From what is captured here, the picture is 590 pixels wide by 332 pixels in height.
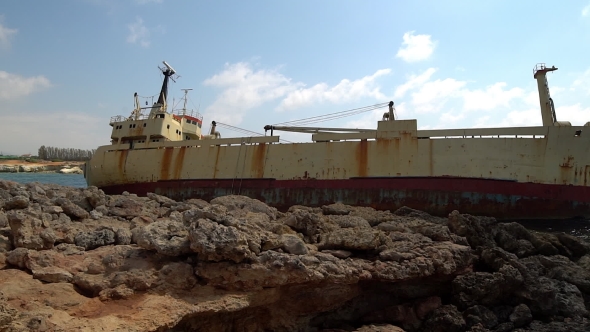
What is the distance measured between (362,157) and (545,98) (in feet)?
28.1

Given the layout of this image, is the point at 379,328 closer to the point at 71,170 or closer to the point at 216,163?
the point at 216,163

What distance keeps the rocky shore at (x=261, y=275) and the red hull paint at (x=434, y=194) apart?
6.74m

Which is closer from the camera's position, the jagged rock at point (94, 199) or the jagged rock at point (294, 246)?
the jagged rock at point (294, 246)

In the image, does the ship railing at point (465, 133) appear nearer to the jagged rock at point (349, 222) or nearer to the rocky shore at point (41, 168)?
the jagged rock at point (349, 222)

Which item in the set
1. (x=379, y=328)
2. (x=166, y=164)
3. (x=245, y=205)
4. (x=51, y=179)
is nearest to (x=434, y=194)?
(x=245, y=205)

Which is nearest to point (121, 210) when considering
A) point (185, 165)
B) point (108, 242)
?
point (108, 242)

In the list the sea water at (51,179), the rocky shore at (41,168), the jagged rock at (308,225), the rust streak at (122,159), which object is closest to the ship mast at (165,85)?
the rust streak at (122,159)

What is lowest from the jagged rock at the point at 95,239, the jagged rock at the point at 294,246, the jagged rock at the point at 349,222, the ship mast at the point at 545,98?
the jagged rock at the point at 95,239

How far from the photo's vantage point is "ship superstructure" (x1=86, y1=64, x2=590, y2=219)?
13508 millimetres

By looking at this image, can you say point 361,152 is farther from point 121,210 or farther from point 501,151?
point 121,210

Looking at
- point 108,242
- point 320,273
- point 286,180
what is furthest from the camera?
point 286,180

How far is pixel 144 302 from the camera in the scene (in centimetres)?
370

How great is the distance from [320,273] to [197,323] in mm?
1544

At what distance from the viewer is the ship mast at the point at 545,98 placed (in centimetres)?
1622
